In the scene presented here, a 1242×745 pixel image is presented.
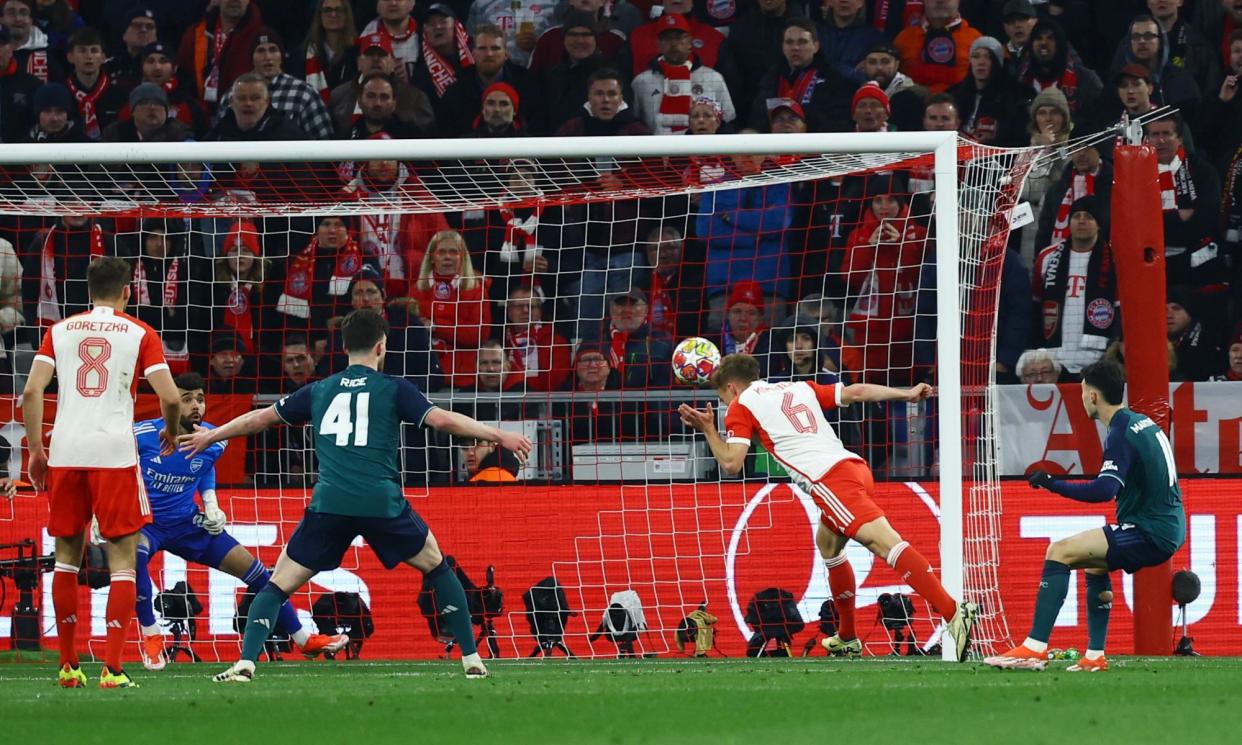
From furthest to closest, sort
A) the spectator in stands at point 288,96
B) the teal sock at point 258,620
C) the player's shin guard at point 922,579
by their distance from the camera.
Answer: the spectator in stands at point 288,96, the player's shin guard at point 922,579, the teal sock at point 258,620

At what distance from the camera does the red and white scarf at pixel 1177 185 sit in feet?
43.8

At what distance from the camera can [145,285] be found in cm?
1307

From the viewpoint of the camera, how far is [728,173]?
12375 mm

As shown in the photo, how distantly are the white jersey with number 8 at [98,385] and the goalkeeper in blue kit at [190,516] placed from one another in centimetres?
221

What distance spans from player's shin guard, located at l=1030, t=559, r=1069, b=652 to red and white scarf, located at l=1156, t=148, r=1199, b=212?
5.46 meters

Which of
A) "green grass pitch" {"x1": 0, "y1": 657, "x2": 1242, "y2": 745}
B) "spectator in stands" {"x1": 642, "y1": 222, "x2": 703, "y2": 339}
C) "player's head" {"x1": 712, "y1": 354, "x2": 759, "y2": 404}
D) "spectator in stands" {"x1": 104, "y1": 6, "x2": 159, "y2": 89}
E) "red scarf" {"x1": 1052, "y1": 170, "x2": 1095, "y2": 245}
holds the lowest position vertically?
"green grass pitch" {"x1": 0, "y1": 657, "x2": 1242, "y2": 745}

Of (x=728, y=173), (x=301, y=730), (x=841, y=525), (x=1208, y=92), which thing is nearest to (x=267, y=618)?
(x=301, y=730)

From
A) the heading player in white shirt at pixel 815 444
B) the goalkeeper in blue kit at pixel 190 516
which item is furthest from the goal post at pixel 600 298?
the goalkeeper in blue kit at pixel 190 516

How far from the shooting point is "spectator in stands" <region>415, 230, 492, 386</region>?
41.8ft

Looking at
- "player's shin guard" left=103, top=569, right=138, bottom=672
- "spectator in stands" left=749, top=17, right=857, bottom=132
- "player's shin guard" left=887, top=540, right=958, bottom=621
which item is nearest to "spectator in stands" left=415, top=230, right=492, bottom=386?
"spectator in stands" left=749, top=17, right=857, bottom=132

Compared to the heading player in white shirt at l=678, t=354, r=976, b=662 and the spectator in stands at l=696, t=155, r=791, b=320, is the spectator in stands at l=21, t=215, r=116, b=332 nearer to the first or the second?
the spectator in stands at l=696, t=155, r=791, b=320

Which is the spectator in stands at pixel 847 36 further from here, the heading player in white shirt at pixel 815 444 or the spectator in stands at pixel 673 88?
the heading player in white shirt at pixel 815 444

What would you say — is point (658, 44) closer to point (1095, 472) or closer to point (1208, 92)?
Result: point (1208, 92)

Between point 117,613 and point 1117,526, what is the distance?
5.12 meters
